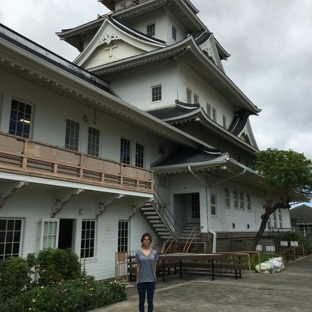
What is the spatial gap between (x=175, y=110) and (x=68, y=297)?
13537mm

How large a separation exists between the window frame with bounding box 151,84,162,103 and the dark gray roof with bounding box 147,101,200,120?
931 mm

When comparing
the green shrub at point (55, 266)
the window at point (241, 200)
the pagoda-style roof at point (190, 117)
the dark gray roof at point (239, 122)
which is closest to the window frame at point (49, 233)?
the green shrub at point (55, 266)

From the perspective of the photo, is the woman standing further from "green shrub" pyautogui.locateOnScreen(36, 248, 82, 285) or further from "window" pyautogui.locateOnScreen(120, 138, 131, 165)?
"window" pyautogui.locateOnScreen(120, 138, 131, 165)

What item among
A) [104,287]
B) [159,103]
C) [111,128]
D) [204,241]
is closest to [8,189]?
[104,287]

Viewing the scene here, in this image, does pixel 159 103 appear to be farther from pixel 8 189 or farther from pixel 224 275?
pixel 8 189

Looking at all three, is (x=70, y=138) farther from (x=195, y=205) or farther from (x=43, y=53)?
(x=195, y=205)

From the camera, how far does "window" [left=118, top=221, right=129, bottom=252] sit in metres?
14.6

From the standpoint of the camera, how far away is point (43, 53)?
57.9 feet

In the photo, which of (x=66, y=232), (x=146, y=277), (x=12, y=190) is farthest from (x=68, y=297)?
(x=66, y=232)

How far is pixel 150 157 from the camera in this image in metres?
17.5

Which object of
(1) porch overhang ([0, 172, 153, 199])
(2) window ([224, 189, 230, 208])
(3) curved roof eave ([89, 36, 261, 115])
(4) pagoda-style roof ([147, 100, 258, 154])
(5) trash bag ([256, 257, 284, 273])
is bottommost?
(5) trash bag ([256, 257, 284, 273])

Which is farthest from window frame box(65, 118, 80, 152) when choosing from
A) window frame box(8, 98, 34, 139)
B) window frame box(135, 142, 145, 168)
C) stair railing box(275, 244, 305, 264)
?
stair railing box(275, 244, 305, 264)

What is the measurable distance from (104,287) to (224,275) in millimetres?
6461

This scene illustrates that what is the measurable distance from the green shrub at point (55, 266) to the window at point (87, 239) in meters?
3.07
